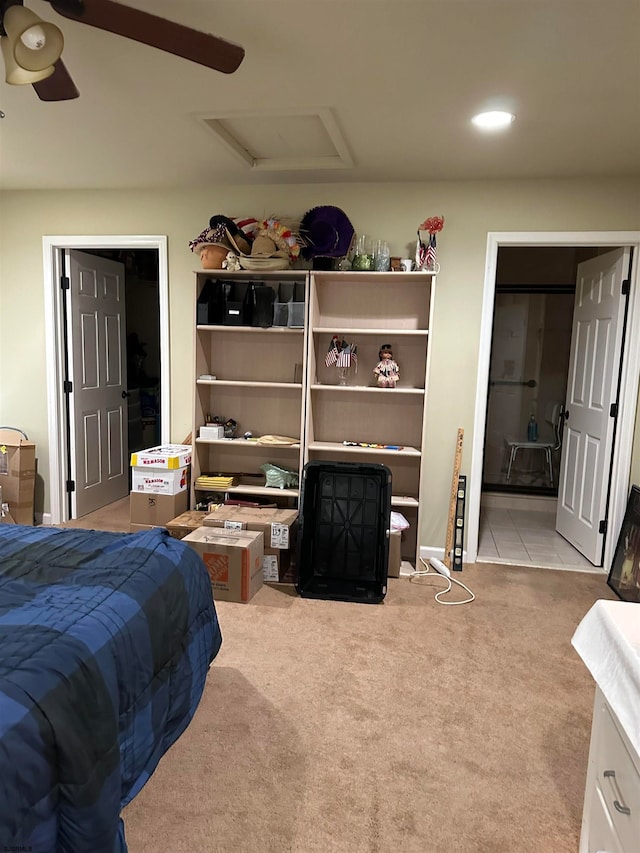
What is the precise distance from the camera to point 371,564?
3.43 m

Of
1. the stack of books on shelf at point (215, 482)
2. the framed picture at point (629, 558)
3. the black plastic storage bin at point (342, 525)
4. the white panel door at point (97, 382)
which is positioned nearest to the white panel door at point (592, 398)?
the framed picture at point (629, 558)

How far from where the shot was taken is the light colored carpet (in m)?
1.72

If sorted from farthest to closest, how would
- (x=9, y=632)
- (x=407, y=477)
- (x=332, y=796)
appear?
(x=407, y=477) → (x=332, y=796) → (x=9, y=632)

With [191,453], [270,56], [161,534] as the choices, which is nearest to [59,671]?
[161,534]

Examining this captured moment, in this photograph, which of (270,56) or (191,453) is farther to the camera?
(191,453)

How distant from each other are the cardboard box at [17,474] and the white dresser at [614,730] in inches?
155

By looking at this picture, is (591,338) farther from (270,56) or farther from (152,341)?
(152,341)

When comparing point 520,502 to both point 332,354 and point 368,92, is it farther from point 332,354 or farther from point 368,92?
point 368,92

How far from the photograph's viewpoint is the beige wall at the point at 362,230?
11.9ft

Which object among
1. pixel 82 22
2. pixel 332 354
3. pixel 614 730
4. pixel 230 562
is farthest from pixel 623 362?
pixel 82 22

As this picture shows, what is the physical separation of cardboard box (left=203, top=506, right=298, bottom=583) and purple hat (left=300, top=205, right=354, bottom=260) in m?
1.71

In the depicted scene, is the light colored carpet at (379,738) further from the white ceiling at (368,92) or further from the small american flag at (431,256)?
the white ceiling at (368,92)

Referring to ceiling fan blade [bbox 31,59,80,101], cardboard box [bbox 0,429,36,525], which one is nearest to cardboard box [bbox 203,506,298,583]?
cardboard box [bbox 0,429,36,525]

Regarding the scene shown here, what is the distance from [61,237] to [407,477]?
307 centimetres
